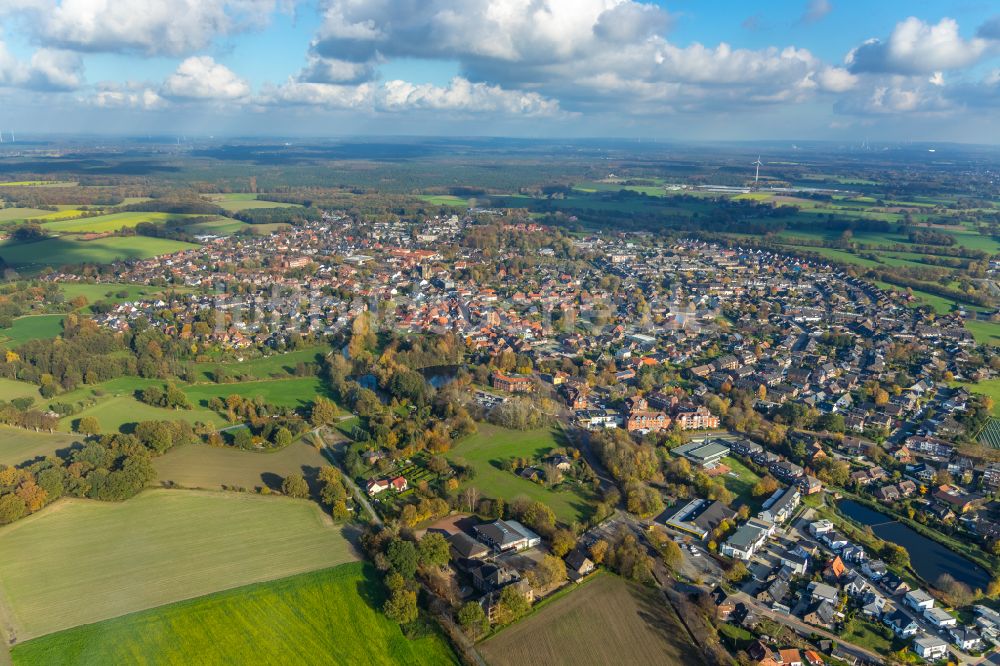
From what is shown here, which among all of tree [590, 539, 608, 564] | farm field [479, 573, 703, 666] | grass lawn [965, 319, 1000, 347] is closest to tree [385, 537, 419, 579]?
farm field [479, 573, 703, 666]

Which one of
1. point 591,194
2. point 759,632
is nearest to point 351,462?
point 759,632

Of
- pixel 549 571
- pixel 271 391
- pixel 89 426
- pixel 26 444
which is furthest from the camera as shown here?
pixel 271 391

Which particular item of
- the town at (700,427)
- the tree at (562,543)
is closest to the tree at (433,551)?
the town at (700,427)

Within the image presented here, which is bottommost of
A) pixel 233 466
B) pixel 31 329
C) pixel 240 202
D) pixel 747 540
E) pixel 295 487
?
pixel 233 466

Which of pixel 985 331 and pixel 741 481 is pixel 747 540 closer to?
pixel 741 481

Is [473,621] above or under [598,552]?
under

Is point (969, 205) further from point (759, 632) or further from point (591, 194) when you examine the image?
point (759, 632)

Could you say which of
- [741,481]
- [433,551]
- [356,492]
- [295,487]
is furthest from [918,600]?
[295,487]
